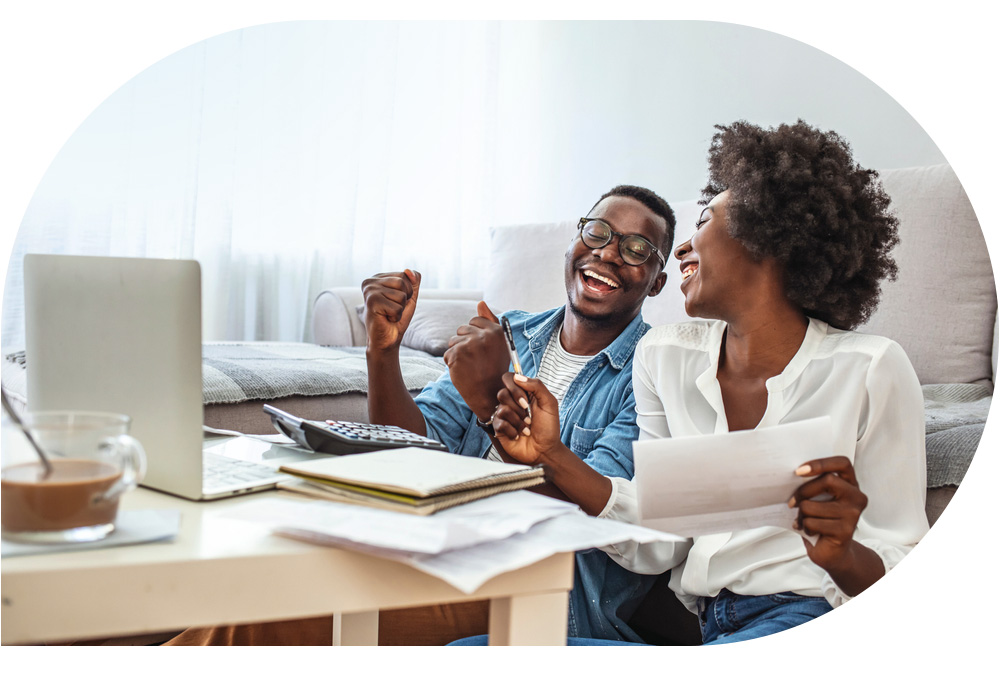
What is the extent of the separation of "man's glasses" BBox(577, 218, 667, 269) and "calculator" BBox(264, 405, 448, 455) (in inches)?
21.1

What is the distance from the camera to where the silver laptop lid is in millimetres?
558

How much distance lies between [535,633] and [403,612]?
0.50 meters

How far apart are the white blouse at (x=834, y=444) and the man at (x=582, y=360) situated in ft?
0.22

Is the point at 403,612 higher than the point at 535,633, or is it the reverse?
the point at 535,633

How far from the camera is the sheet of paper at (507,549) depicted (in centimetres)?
47

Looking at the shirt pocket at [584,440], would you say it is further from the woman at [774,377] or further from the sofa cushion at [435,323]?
the sofa cushion at [435,323]

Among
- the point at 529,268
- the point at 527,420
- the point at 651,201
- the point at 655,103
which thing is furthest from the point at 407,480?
the point at 655,103

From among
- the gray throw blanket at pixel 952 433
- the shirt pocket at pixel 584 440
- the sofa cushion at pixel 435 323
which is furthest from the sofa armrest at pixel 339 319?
the gray throw blanket at pixel 952 433

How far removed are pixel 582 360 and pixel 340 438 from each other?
1.85 feet

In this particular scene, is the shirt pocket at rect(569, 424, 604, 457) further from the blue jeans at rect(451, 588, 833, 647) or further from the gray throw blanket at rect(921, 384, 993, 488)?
the gray throw blanket at rect(921, 384, 993, 488)

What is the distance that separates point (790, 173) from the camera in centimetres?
100

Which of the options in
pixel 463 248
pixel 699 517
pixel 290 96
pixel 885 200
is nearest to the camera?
pixel 699 517

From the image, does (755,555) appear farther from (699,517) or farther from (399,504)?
(399,504)

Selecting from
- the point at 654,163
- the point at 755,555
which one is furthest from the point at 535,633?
the point at 654,163
